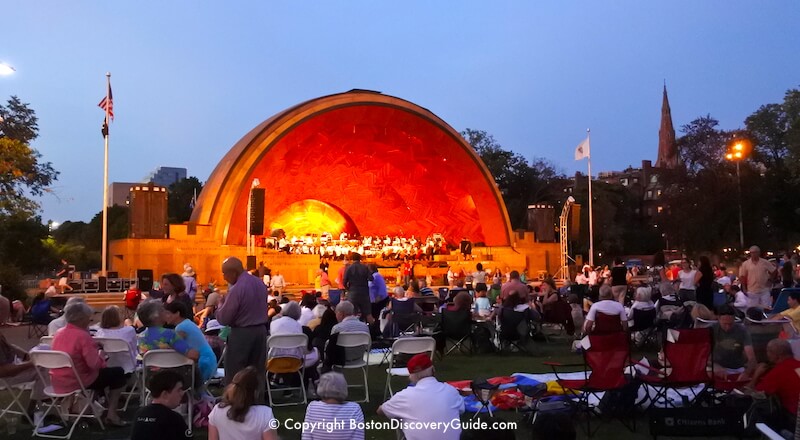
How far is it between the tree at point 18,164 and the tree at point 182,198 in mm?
21063

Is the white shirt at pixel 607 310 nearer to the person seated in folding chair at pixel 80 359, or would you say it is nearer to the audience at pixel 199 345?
the audience at pixel 199 345

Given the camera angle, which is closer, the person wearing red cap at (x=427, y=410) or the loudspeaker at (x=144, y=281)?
the person wearing red cap at (x=427, y=410)

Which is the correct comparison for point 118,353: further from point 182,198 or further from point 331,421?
point 182,198

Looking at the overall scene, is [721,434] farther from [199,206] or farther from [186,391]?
[199,206]

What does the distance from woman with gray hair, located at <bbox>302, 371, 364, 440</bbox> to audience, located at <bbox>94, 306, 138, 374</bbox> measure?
3.03 metres

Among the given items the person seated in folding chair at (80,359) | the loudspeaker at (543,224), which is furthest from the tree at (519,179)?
the person seated in folding chair at (80,359)

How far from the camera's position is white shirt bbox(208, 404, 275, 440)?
11.0 feet

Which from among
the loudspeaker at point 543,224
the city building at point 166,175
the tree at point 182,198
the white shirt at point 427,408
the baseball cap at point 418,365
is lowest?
the white shirt at point 427,408

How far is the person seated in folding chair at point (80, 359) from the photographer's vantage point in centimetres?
555

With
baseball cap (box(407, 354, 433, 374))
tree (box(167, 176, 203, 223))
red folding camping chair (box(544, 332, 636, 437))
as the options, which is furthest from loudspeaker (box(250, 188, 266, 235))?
tree (box(167, 176, 203, 223))

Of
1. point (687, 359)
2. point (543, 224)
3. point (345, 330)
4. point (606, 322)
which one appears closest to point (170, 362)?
point (345, 330)

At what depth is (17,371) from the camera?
5.74 m

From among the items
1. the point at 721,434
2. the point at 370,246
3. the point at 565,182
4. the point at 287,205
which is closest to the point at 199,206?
the point at 287,205

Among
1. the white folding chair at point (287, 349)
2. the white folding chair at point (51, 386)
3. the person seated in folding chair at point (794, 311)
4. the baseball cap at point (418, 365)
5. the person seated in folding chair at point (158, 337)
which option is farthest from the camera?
the white folding chair at point (287, 349)
